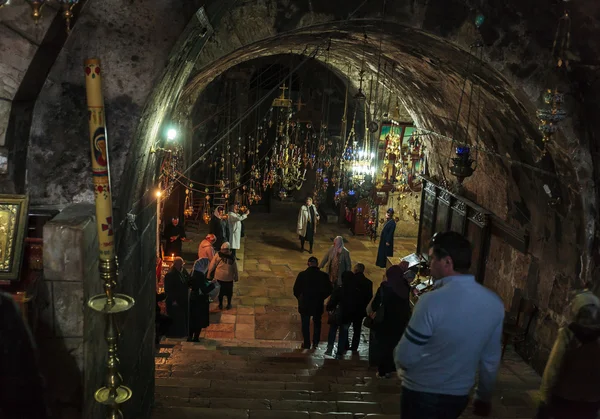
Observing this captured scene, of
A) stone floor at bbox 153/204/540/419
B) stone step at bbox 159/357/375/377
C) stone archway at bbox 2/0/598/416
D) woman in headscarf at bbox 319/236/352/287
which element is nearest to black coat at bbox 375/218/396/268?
stone floor at bbox 153/204/540/419

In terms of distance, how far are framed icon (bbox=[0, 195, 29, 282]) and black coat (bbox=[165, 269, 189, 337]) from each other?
186 inches

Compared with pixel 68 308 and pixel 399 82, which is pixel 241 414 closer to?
pixel 68 308

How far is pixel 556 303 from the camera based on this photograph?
25.0 ft

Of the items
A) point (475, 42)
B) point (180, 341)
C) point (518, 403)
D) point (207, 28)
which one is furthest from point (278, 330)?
point (207, 28)

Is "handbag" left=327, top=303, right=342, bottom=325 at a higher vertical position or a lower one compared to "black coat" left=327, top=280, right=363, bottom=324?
lower

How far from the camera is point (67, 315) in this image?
10.6ft

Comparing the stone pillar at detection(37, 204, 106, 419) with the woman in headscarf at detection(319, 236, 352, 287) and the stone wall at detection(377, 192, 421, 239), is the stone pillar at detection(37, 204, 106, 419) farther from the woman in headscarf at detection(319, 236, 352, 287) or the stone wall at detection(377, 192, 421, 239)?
the stone wall at detection(377, 192, 421, 239)

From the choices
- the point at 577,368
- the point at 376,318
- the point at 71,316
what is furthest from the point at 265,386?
the point at 71,316

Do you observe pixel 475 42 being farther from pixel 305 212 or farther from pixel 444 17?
pixel 305 212

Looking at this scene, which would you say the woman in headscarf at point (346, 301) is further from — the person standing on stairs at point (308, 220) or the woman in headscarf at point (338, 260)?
the person standing on stairs at point (308, 220)

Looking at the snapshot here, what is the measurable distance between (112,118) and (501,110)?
5204mm

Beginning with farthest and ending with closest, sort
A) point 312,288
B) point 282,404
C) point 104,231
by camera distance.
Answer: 1. point 312,288
2. point 282,404
3. point 104,231

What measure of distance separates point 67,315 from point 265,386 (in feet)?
11.7

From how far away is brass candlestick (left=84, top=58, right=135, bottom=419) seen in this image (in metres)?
2.77
